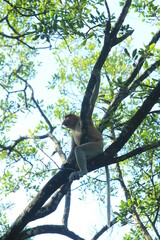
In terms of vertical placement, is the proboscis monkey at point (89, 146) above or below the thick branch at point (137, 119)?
above

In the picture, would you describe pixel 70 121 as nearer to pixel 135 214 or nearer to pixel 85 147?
pixel 85 147

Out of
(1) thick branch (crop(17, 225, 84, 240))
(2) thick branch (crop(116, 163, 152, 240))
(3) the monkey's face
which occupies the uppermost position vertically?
(3) the monkey's face

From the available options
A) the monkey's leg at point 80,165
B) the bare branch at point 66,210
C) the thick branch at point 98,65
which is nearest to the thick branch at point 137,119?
the thick branch at point 98,65

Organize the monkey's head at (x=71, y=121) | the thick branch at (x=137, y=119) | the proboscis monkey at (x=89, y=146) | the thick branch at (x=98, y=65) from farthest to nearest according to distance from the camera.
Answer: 1. the monkey's head at (x=71, y=121)
2. the proboscis monkey at (x=89, y=146)
3. the thick branch at (x=98, y=65)
4. the thick branch at (x=137, y=119)

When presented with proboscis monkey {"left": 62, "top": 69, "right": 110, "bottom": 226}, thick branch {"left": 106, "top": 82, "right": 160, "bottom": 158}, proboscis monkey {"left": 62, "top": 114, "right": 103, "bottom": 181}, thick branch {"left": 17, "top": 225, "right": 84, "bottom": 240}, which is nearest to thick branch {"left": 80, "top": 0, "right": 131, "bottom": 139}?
proboscis monkey {"left": 62, "top": 69, "right": 110, "bottom": 226}

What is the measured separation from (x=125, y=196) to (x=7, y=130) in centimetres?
→ 341

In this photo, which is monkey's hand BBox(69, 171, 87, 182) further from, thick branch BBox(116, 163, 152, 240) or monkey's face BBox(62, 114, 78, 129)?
monkey's face BBox(62, 114, 78, 129)

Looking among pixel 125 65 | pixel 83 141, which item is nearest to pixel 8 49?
pixel 125 65

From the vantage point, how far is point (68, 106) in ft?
30.6

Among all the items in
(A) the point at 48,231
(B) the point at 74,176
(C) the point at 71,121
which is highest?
(C) the point at 71,121

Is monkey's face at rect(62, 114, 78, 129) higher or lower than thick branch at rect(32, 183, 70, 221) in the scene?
higher

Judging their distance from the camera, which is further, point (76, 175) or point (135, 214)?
point (135, 214)

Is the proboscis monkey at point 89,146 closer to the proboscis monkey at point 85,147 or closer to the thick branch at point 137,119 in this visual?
the proboscis monkey at point 85,147

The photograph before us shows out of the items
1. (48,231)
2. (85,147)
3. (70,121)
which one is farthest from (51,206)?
(70,121)
